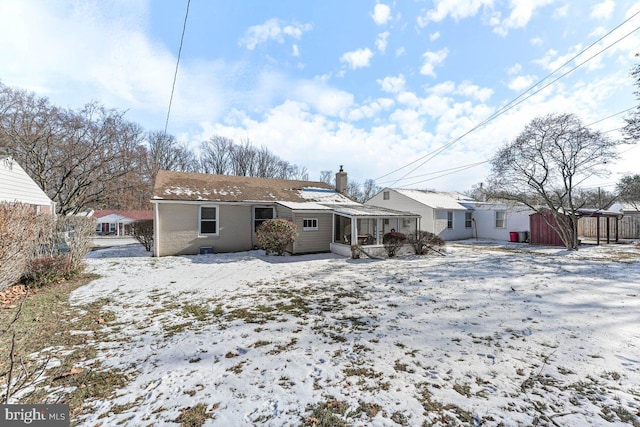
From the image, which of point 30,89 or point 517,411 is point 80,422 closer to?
point 517,411

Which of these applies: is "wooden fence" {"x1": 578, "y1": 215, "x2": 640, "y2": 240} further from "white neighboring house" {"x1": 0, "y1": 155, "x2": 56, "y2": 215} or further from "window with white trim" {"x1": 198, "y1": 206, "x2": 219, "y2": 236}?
"white neighboring house" {"x1": 0, "y1": 155, "x2": 56, "y2": 215}

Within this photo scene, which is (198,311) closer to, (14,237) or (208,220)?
(14,237)

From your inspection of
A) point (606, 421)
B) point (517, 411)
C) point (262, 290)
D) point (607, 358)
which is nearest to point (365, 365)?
point (517, 411)

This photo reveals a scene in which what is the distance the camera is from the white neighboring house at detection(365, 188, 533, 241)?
2008 centimetres

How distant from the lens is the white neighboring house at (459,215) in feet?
65.9

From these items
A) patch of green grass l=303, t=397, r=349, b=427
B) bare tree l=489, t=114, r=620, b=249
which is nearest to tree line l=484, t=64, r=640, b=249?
bare tree l=489, t=114, r=620, b=249

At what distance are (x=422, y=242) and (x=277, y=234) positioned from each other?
697cm

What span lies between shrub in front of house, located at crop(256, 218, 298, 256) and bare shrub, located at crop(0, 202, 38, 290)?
23.3 ft

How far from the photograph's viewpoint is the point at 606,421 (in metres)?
2.50

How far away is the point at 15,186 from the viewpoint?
11.1 m

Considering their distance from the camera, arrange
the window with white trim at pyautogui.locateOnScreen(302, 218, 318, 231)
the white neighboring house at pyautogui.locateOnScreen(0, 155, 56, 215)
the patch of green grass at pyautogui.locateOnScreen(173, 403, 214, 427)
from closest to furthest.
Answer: the patch of green grass at pyautogui.locateOnScreen(173, 403, 214, 427)
the white neighboring house at pyautogui.locateOnScreen(0, 155, 56, 215)
the window with white trim at pyautogui.locateOnScreen(302, 218, 318, 231)

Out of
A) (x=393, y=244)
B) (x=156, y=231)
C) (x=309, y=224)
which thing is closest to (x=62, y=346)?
(x=156, y=231)

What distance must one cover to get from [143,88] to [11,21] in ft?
9.86

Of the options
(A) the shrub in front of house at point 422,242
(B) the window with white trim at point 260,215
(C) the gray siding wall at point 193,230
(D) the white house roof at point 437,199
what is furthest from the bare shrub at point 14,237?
(D) the white house roof at point 437,199
